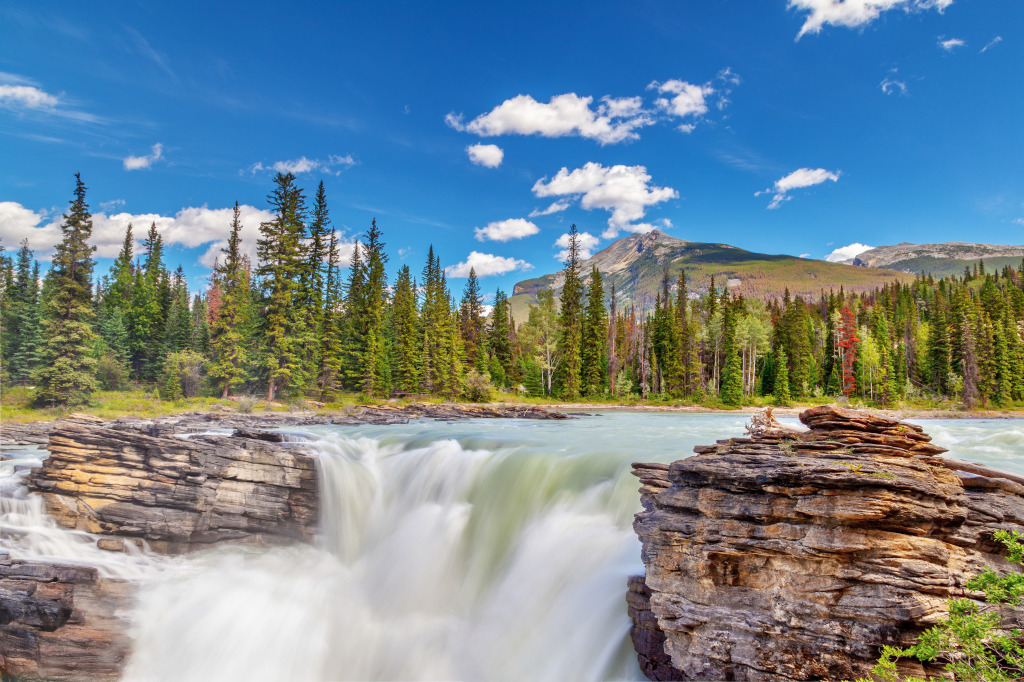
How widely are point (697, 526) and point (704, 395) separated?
59.2 metres

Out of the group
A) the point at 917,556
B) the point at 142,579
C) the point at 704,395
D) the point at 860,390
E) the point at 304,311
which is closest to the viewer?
the point at 917,556

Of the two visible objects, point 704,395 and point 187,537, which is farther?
point 704,395

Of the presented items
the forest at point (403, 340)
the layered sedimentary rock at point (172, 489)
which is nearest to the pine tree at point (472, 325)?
the forest at point (403, 340)

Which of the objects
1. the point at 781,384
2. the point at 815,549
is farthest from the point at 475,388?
the point at 815,549

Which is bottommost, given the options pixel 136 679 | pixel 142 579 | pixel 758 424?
pixel 136 679

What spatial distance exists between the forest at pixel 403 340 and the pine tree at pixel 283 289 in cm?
17

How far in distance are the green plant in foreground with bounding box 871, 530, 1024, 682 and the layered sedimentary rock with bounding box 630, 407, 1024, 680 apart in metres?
0.35

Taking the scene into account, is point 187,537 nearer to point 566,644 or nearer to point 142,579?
point 142,579

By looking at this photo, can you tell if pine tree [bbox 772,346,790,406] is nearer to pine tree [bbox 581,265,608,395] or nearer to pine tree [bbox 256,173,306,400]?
pine tree [bbox 581,265,608,395]

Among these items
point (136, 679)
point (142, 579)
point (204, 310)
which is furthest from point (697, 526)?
point (204, 310)

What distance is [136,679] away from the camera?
9.27 m

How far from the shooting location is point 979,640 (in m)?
4.93

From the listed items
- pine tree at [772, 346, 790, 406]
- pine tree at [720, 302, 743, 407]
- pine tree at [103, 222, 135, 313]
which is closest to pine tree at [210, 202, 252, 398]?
pine tree at [103, 222, 135, 313]

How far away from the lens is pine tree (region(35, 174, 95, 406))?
29.1m
